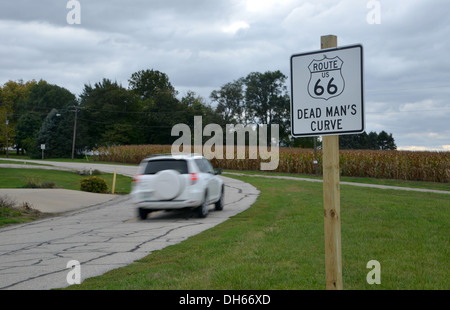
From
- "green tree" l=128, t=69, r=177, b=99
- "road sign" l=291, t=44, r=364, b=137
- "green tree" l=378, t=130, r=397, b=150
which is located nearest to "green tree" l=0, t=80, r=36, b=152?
"green tree" l=128, t=69, r=177, b=99

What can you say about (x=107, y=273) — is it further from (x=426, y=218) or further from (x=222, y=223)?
(x=426, y=218)

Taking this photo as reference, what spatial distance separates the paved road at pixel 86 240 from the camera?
727 centimetres

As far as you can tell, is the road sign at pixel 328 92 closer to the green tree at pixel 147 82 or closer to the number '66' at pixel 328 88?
the number '66' at pixel 328 88

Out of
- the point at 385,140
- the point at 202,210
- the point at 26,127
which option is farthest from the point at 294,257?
the point at 26,127

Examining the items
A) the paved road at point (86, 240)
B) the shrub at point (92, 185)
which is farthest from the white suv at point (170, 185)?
the shrub at point (92, 185)

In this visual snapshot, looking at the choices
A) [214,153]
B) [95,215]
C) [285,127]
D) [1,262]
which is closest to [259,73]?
[285,127]

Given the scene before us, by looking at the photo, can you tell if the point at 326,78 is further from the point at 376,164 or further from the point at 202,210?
the point at 376,164

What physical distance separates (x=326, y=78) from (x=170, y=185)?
31.1ft

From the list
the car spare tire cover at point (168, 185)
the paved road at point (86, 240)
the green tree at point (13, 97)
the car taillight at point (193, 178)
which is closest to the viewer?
the paved road at point (86, 240)

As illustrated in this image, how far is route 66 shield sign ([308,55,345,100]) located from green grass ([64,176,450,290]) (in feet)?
8.13

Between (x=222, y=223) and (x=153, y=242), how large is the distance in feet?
9.32

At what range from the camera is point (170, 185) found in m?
13.1

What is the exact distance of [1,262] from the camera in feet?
27.4

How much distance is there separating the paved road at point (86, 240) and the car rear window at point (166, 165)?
149 cm
